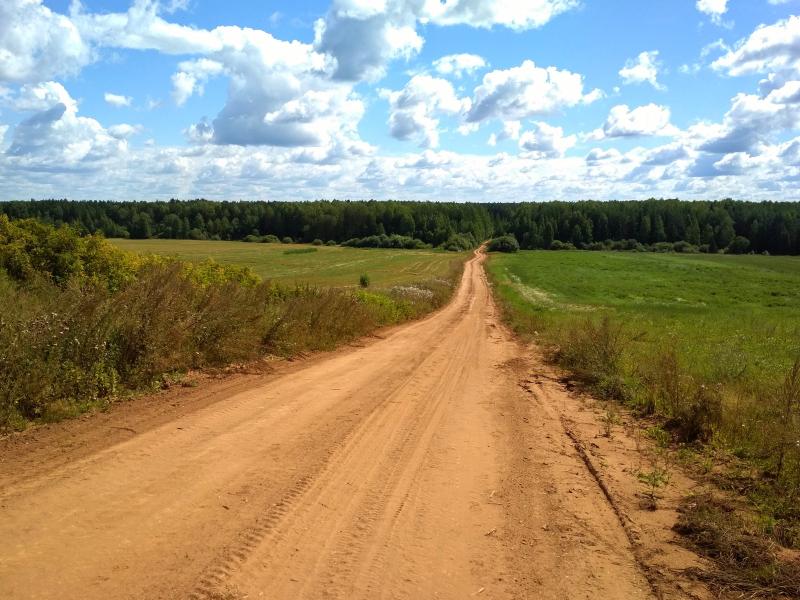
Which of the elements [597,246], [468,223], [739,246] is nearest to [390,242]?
[468,223]

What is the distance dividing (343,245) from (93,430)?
128840 mm

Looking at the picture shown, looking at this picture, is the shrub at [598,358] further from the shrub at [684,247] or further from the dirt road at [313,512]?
the shrub at [684,247]

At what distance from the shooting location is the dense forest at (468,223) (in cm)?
13388

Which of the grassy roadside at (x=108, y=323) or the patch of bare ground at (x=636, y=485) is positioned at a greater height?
the grassy roadside at (x=108, y=323)

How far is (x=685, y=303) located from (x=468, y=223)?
106 metres

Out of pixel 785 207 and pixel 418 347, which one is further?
pixel 785 207

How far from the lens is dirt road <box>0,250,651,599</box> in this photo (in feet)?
14.4

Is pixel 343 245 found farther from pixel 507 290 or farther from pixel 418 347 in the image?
pixel 418 347

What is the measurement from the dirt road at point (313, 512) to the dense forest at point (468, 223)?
122m

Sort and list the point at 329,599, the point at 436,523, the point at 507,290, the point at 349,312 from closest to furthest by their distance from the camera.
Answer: the point at 329,599
the point at 436,523
the point at 349,312
the point at 507,290

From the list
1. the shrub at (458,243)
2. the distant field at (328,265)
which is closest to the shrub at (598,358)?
the distant field at (328,265)

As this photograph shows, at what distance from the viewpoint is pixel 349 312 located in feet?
63.3

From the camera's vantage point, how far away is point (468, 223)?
147250mm

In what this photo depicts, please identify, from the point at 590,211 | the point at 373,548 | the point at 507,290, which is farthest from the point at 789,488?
the point at 590,211
